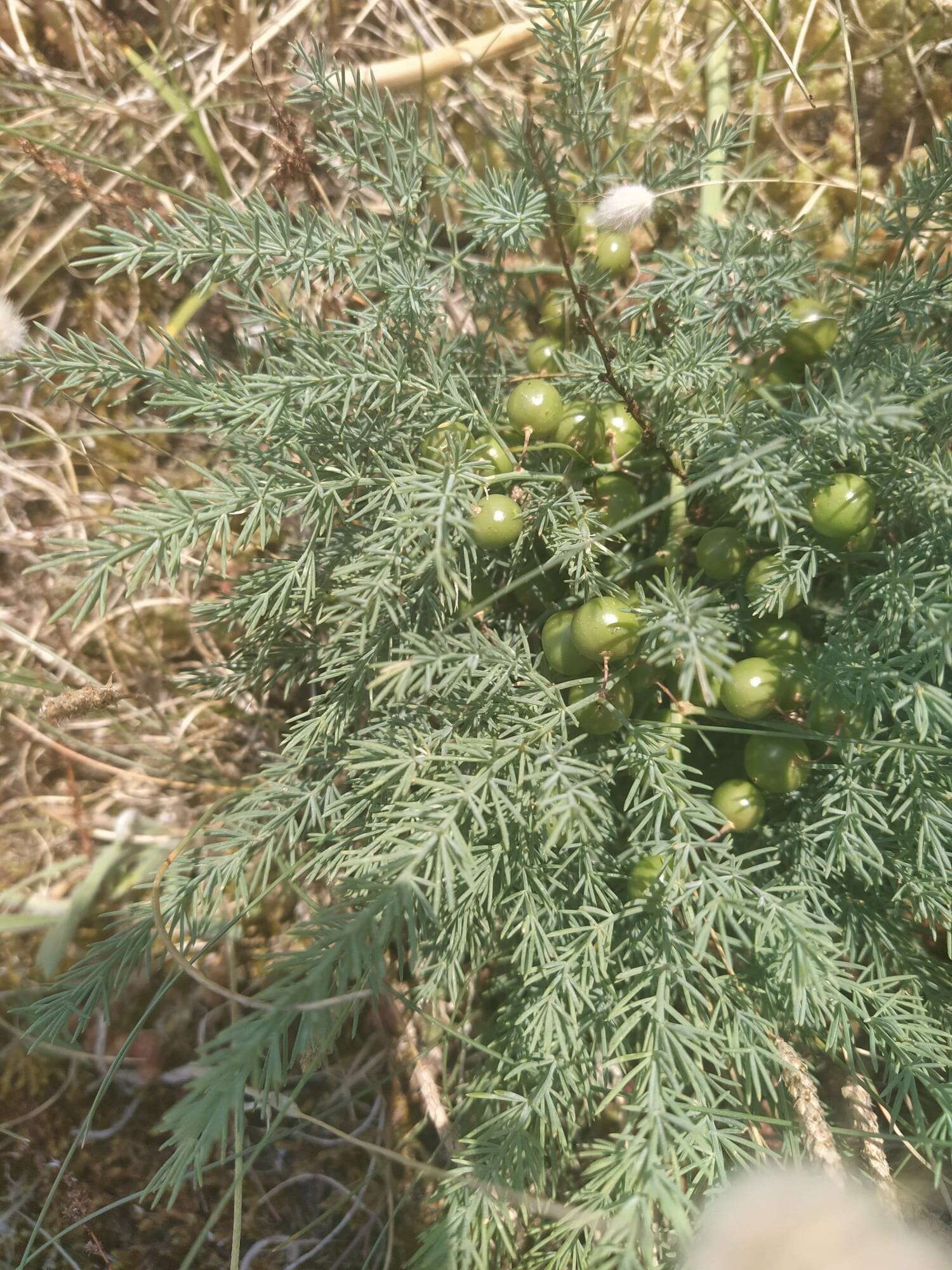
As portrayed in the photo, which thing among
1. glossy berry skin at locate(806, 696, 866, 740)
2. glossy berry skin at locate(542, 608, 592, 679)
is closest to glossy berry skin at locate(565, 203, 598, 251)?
glossy berry skin at locate(542, 608, 592, 679)

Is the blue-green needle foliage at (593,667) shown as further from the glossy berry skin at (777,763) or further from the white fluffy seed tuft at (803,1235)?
the white fluffy seed tuft at (803,1235)

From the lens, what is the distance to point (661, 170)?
1713mm

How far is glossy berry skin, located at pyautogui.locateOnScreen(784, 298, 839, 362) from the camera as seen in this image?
1512mm

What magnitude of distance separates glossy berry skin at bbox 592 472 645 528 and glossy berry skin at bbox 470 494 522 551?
0.23 meters

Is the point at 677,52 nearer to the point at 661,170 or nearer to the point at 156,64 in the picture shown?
the point at 661,170

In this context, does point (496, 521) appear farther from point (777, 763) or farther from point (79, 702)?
point (79, 702)

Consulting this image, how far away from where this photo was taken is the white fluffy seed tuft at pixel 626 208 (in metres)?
1.38

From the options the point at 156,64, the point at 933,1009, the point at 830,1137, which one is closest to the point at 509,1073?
the point at 830,1137

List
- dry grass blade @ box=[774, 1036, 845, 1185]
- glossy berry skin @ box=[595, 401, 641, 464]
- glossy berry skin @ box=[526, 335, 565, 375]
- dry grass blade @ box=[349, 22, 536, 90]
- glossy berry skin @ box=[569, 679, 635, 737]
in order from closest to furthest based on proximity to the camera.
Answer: dry grass blade @ box=[774, 1036, 845, 1185] → glossy berry skin @ box=[569, 679, 635, 737] → glossy berry skin @ box=[595, 401, 641, 464] → glossy berry skin @ box=[526, 335, 565, 375] → dry grass blade @ box=[349, 22, 536, 90]

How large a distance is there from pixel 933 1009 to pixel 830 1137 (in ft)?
1.16

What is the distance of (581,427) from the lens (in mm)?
1490

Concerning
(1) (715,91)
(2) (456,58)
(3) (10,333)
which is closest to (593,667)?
(3) (10,333)

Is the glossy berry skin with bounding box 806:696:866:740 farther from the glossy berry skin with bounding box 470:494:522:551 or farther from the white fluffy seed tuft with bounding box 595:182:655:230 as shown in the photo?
the white fluffy seed tuft with bounding box 595:182:655:230

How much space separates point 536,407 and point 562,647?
0.41 meters
